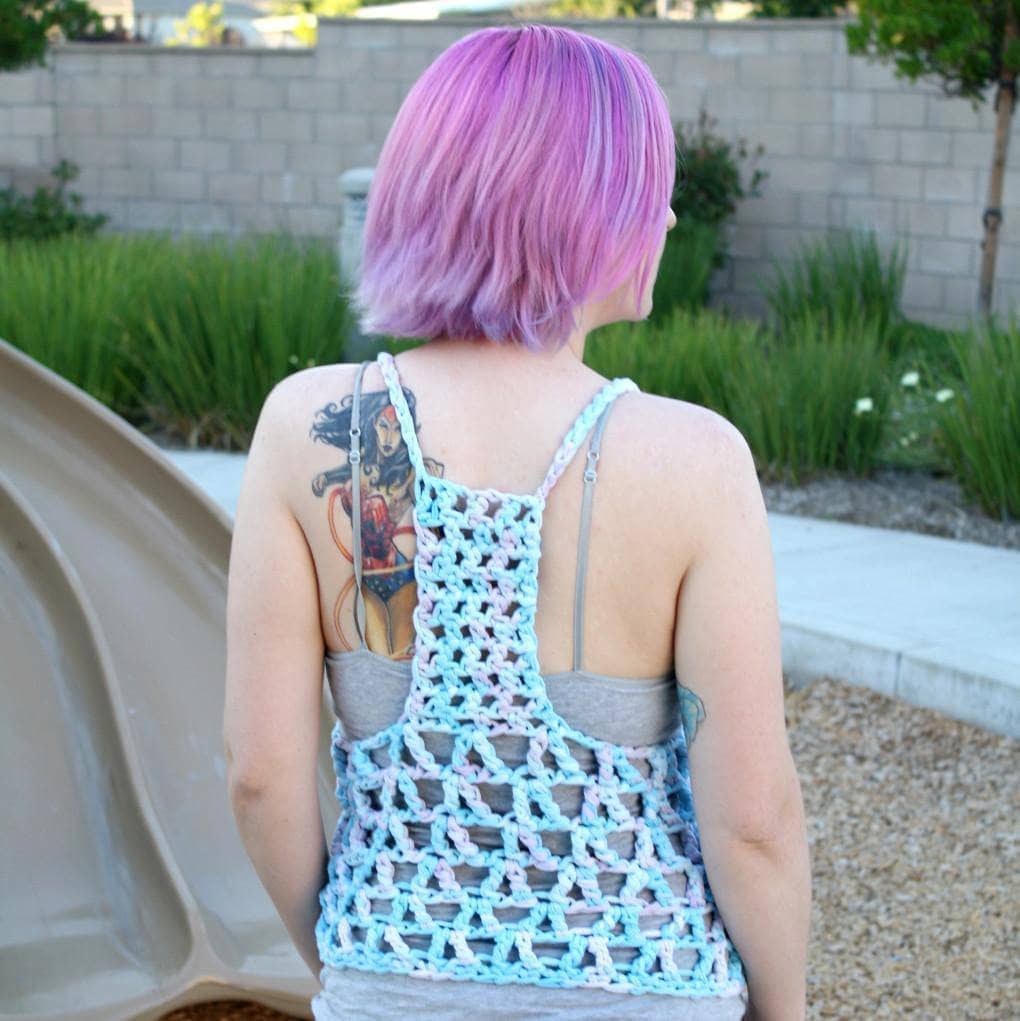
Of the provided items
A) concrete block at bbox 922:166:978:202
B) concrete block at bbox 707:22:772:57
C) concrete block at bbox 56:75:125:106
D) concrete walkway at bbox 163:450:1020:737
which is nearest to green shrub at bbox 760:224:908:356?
concrete block at bbox 922:166:978:202

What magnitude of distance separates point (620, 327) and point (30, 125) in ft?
32.7

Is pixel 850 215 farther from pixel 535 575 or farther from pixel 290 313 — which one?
pixel 535 575

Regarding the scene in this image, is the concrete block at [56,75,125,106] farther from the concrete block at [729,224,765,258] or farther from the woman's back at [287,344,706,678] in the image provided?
the woman's back at [287,344,706,678]

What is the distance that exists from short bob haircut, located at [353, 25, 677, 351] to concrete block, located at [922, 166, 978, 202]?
34.3 feet

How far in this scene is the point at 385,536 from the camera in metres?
1.45

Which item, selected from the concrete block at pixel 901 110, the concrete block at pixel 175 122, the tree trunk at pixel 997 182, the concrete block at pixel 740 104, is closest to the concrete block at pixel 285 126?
the concrete block at pixel 175 122

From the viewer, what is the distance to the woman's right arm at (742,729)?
4.57ft

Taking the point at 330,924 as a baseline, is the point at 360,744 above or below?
above

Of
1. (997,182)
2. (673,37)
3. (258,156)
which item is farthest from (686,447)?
(258,156)

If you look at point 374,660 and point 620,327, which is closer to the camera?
point 374,660

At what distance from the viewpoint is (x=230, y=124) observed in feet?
49.0

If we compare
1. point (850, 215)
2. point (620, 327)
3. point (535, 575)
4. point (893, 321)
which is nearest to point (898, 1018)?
point (535, 575)

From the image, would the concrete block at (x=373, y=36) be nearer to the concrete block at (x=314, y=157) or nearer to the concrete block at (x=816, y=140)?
the concrete block at (x=314, y=157)

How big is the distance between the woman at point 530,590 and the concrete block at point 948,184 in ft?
34.3
